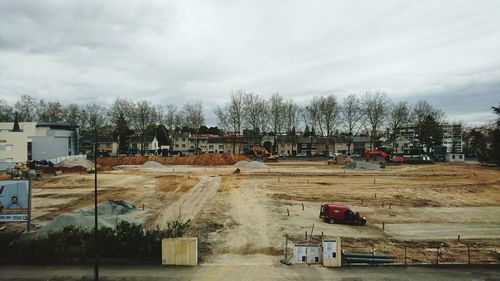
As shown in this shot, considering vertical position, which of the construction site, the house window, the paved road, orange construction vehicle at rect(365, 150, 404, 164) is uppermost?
the house window

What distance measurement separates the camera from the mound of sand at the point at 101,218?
2312 centimetres

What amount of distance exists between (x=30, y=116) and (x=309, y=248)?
131508mm

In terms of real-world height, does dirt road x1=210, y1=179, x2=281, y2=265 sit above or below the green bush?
below

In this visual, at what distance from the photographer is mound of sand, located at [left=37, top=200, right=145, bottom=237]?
23125 millimetres

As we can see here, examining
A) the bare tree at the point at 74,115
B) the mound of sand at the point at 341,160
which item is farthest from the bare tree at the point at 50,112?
the mound of sand at the point at 341,160

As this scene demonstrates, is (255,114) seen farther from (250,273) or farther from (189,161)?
(250,273)

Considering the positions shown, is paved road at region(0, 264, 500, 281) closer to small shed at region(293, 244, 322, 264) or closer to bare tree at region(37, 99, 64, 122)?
small shed at region(293, 244, 322, 264)

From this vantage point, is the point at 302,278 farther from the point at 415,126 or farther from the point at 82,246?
the point at 415,126

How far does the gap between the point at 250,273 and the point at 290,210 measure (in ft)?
50.4

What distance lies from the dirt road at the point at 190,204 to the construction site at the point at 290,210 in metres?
0.11

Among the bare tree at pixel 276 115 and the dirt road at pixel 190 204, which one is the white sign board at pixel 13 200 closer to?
the dirt road at pixel 190 204

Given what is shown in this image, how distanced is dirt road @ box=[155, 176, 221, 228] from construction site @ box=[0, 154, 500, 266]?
0.11 meters

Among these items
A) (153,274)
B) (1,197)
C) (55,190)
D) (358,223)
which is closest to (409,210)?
(358,223)

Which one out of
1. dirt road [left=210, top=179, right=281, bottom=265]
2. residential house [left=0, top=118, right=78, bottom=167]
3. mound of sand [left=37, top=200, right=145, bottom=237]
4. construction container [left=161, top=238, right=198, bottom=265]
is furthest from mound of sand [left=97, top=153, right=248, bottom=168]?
construction container [left=161, top=238, right=198, bottom=265]
